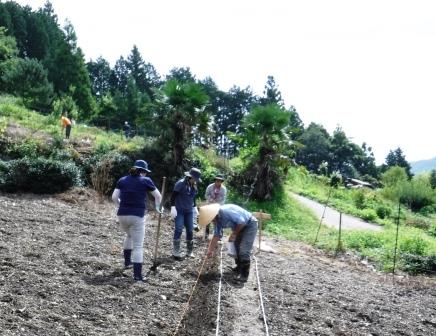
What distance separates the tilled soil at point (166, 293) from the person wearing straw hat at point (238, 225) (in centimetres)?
36

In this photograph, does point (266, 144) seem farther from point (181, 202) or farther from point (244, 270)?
point (244, 270)

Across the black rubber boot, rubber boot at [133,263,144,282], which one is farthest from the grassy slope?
rubber boot at [133,263,144,282]

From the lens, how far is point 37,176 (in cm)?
1353

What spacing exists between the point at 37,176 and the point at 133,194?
24.4 ft

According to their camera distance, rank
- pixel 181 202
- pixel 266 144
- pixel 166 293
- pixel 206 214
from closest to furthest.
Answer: pixel 166 293 → pixel 206 214 → pixel 181 202 → pixel 266 144

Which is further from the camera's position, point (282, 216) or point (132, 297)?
point (282, 216)

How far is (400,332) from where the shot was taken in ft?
21.6

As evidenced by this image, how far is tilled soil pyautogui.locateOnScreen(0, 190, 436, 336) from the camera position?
547 cm

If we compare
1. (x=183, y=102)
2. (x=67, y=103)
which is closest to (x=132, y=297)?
(x=183, y=102)

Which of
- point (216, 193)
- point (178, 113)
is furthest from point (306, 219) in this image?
point (216, 193)

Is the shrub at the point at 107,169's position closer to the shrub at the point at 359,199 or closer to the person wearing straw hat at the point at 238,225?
the person wearing straw hat at the point at 238,225

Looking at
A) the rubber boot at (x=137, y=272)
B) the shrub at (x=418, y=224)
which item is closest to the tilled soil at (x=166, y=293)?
the rubber boot at (x=137, y=272)

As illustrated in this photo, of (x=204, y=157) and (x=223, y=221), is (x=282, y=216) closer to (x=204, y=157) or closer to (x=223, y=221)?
(x=204, y=157)

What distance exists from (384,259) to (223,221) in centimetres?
647
